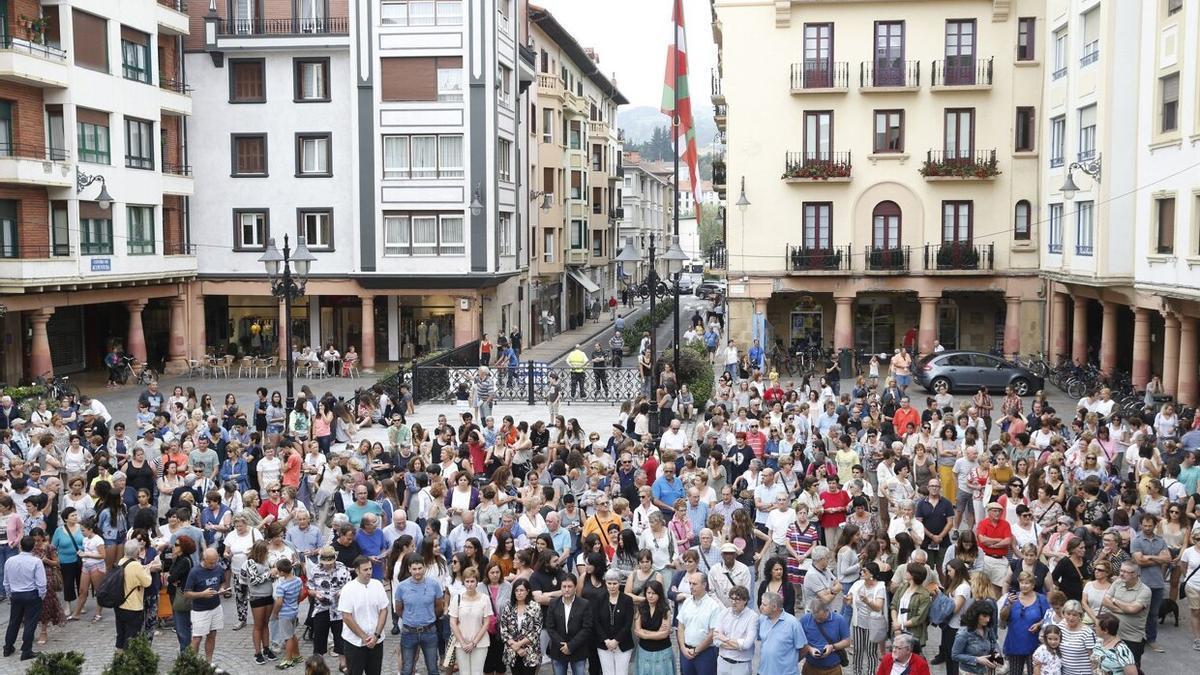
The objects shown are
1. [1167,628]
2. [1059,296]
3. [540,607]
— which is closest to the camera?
[540,607]

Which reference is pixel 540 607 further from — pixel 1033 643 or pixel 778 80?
pixel 778 80

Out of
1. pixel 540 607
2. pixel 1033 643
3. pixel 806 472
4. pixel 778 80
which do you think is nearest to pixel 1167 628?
pixel 1033 643

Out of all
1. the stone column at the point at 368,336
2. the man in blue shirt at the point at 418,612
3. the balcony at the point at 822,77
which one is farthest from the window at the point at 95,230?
the man in blue shirt at the point at 418,612

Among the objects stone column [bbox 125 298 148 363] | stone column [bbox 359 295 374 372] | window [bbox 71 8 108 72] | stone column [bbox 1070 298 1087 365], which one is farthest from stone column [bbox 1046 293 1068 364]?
window [bbox 71 8 108 72]

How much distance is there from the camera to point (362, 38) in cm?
4366

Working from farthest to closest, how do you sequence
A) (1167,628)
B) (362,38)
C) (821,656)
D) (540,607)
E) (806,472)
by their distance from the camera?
1. (362,38)
2. (806,472)
3. (1167,628)
4. (540,607)
5. (821,656)

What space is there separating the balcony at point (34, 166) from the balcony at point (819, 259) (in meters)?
25.1

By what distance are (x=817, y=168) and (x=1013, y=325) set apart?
30.3 ft

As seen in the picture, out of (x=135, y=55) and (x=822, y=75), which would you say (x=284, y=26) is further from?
(x=822, y=75)

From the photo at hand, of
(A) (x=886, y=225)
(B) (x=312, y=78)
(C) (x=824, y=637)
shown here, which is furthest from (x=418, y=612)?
(B) (x=312, y=78)

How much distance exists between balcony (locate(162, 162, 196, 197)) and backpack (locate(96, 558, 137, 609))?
107 ft

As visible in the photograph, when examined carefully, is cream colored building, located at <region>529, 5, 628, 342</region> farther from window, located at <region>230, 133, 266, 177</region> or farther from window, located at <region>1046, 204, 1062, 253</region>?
window, located at <region>1046, 204, 1062, 253</region>

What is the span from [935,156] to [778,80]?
6.43 metres

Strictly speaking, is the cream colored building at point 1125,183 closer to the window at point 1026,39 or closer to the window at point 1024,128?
Result: the window at point 1024,128
